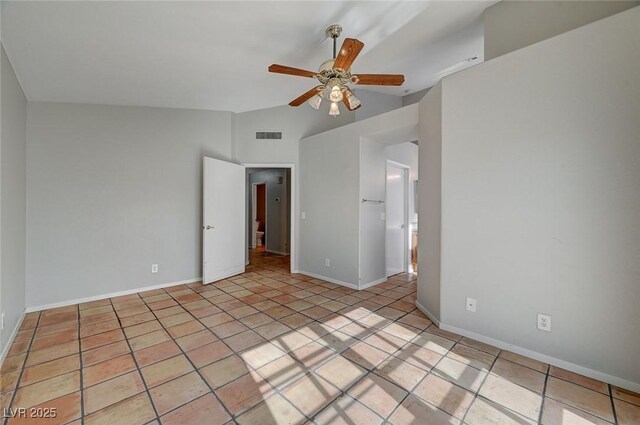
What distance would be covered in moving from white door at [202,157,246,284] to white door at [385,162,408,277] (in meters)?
2.56

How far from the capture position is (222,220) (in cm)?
432

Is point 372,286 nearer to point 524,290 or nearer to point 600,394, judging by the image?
point 524,290

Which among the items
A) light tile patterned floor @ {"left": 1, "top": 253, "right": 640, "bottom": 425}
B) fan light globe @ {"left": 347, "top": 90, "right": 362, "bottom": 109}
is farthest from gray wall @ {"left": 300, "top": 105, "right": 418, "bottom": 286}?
light tile patterned floor @ {"left": 1, "top": 253, "right": 640, "bottom": 425}

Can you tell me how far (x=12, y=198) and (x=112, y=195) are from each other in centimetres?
108

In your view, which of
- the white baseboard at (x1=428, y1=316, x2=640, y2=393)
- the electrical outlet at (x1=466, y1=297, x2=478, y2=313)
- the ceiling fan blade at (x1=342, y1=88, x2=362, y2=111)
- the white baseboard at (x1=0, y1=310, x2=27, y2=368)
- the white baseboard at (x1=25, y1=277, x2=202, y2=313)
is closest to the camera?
the white baseboard at (x1=428, y1=316, x2=640, y2=393)

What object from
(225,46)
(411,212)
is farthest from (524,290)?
(225,46)

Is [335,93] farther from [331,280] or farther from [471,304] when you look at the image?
[331,280]

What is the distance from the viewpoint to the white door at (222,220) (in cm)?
404

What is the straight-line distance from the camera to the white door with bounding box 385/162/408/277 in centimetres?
458

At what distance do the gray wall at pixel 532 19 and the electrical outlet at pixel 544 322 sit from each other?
2389 mm

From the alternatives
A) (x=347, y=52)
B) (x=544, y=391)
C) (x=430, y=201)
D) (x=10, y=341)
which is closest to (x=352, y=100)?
(x=347, y=52)

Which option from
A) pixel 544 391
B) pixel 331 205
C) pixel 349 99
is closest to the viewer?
pixel 544 391

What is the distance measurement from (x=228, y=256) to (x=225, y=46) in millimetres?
3050

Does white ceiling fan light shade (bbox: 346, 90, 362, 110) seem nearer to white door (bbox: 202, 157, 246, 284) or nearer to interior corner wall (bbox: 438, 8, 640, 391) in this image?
interior corner wall (bbox: 438, 8, 640, 391)
